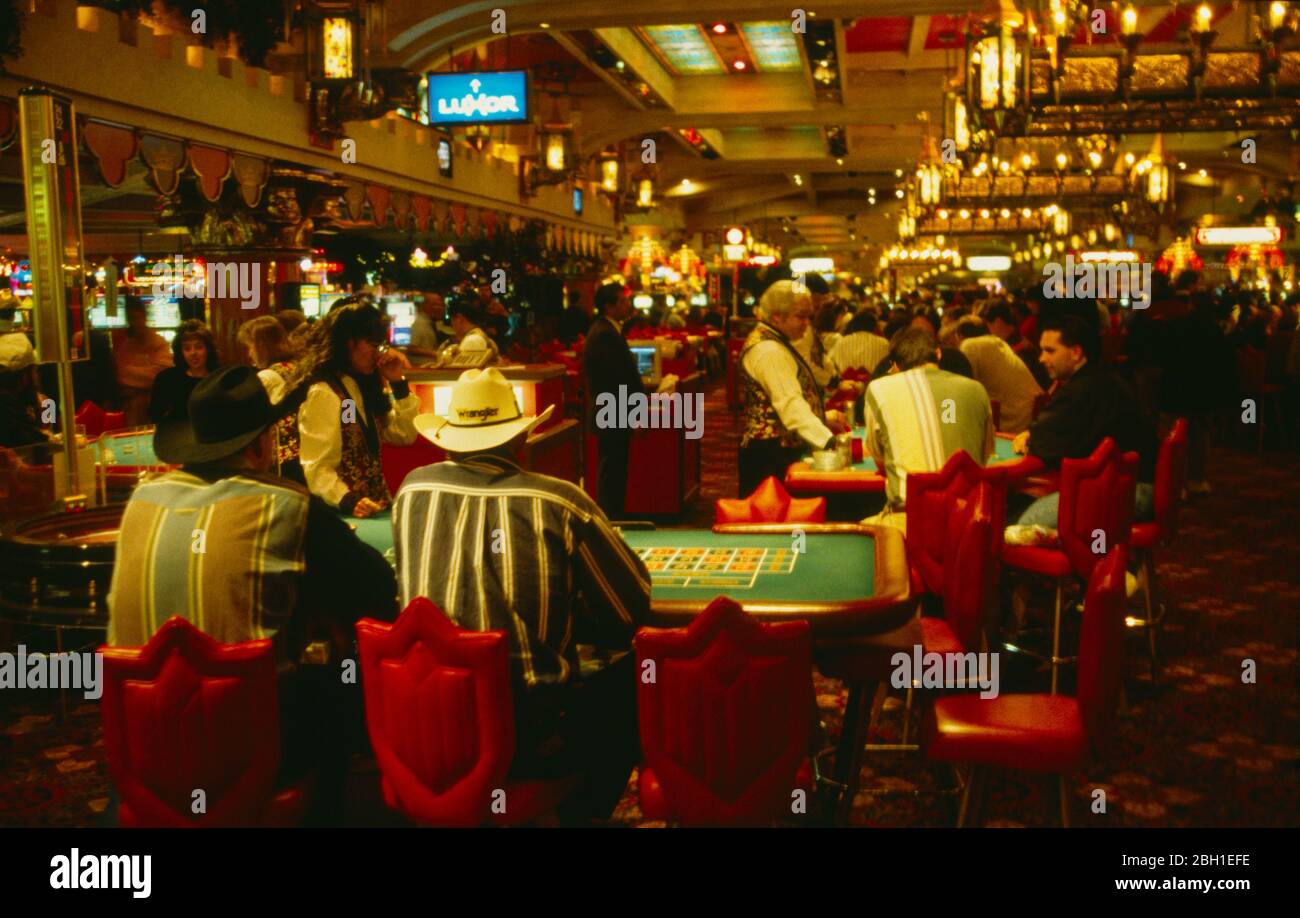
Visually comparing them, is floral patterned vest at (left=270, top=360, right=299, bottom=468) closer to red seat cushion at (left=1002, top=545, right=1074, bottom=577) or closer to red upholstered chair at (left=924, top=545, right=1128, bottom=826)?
red seat cushion at (left=1002, top=545, right=1074, bottom=577)

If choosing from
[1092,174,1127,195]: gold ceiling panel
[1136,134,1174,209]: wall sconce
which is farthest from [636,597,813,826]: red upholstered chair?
[1092,174,1127,195]: gold ceiling panel

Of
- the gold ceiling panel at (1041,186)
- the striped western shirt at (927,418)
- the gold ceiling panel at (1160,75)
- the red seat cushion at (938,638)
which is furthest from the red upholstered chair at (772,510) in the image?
the gold ceiling panel at (1041,186)

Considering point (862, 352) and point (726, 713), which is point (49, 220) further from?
point (862, 352)

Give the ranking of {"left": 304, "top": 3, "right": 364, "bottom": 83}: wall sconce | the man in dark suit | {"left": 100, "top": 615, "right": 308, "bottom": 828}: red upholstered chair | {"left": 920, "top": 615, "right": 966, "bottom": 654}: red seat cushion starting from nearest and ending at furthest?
{"left": 100, "top": 615, "right": 308, "bottom": 828}: red upholstered chair → {"left": 920, "top": 615, "right": 966, "bottom": 654}: red seat cushion → {"left": 304, "top": 3, "right": 364, "bottom": 83}: wall sconce → the man in dark suit

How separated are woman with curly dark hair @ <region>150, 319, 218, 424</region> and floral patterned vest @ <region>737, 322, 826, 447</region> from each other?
3.10 m

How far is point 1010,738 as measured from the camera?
2.88m

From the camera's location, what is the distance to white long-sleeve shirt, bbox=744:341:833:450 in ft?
19.1

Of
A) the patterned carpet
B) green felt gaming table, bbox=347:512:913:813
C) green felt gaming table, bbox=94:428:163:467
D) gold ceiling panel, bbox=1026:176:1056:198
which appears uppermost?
gold ceiling panel, bbox=1026:176:1056:198

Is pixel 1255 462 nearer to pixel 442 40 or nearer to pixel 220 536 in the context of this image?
pixel 442 40

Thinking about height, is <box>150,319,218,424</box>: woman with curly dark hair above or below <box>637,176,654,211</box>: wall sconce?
below

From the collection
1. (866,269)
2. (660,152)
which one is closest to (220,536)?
(660,152)

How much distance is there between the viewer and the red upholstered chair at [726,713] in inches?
97.0
